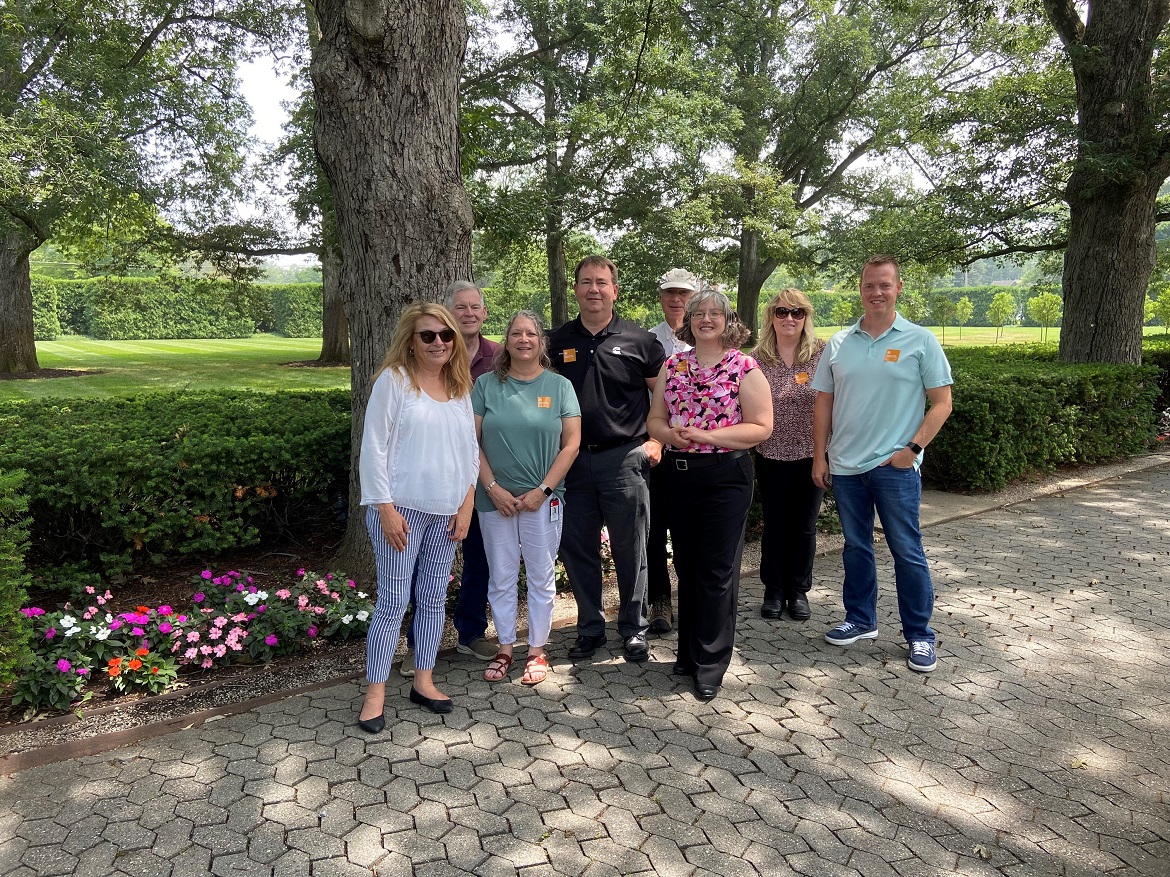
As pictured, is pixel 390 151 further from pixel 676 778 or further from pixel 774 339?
pixel 676 778

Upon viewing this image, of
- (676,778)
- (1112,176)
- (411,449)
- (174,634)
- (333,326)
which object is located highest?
(1112,176)

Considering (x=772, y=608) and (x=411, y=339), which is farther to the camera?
(x=772, y=608)

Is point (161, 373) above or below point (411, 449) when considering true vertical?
below

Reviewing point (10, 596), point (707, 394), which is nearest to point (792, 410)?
point (707, 394)

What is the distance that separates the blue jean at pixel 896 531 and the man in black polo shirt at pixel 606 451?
1187 mm

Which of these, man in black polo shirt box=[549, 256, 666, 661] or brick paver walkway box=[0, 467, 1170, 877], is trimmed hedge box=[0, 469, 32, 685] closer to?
brick paver walkway box=[0, 467, 1170, 877]

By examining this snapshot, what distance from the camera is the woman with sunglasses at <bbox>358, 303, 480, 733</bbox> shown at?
11.2 ft

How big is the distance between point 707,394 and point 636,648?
146 centimetres

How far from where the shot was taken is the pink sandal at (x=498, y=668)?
396 centimetres

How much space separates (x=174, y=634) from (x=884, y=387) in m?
3.98

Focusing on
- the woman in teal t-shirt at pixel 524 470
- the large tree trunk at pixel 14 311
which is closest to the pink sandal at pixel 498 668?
the woman in teal t-shirt at pixel 524 470

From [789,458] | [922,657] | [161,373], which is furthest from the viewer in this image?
[161,373]

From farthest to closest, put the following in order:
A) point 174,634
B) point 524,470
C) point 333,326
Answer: point 333,326
point 174,634
point 524,470

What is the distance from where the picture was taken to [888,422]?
4.13 metres
